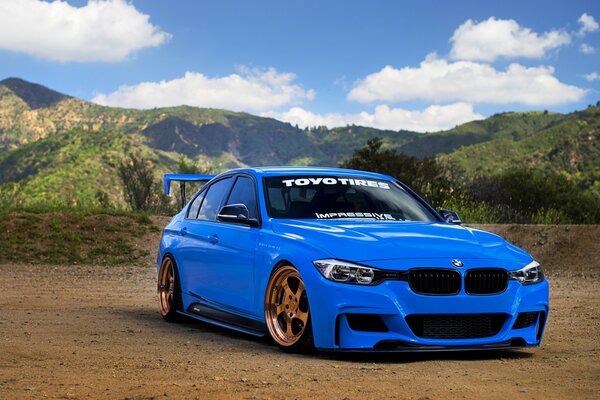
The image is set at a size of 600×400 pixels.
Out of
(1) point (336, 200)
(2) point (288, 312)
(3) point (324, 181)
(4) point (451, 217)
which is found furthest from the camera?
(4) point (451, 217)

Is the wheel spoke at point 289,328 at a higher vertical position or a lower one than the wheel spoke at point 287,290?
lower

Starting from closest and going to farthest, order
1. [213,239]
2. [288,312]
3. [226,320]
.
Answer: [288,312]
[226,320]
[213,239]

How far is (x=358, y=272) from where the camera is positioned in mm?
7145

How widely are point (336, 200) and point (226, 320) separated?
1592 millimetres

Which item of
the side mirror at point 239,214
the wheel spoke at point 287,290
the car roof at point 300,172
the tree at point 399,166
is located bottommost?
the wheel spoke at point 287,290

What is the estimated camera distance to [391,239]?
24.7 feet

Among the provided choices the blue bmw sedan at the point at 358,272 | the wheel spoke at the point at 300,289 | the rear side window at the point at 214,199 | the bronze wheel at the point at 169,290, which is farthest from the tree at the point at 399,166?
the wheel spoke at the point at 300,289

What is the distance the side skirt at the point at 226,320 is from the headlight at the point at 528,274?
215cm

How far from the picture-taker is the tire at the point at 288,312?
755 cm

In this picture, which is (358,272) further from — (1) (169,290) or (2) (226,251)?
(1) (169,290)

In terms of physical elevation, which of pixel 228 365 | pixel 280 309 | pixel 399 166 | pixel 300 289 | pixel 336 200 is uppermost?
pixel 399 166

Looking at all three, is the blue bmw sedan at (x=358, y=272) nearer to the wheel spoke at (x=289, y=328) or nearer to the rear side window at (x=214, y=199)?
the wheel spoke at (x=289, y=328)

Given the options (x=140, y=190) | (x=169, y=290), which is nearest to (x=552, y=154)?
(x=140, y=190)

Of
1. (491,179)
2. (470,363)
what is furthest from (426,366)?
(491,179)
